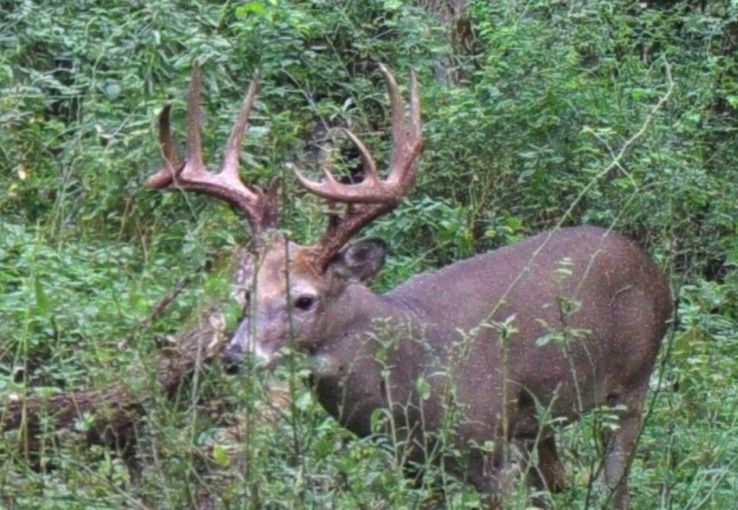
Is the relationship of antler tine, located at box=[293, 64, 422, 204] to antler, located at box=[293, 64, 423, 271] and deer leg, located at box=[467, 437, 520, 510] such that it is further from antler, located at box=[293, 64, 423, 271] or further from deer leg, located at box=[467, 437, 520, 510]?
deer leg, located at box=[467, 437, 520, 510]

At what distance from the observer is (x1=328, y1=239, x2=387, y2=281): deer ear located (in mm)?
7914

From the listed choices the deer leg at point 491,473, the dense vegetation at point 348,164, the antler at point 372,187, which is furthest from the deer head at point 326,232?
the deer leg at point 491,473

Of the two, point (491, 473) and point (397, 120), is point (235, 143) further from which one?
point (491, 473)

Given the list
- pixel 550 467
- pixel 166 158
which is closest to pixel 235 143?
pixel 166 158

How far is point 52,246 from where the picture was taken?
9.35 m

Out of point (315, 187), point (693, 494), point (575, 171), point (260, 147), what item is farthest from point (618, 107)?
point (693, 494)

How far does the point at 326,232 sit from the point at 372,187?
0.26m

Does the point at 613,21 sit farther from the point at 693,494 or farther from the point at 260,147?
the point at 693,494

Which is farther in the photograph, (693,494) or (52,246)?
(52,246)

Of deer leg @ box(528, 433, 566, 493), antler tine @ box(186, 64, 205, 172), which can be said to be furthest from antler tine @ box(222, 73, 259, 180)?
deer leg @ box(528, 433, 566, 493)

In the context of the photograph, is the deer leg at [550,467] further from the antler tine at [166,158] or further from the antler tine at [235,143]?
the antler tine at [166,158]

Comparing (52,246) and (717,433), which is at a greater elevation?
(52,246)

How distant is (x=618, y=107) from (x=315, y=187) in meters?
4.04

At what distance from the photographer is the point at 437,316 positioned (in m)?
8.12
